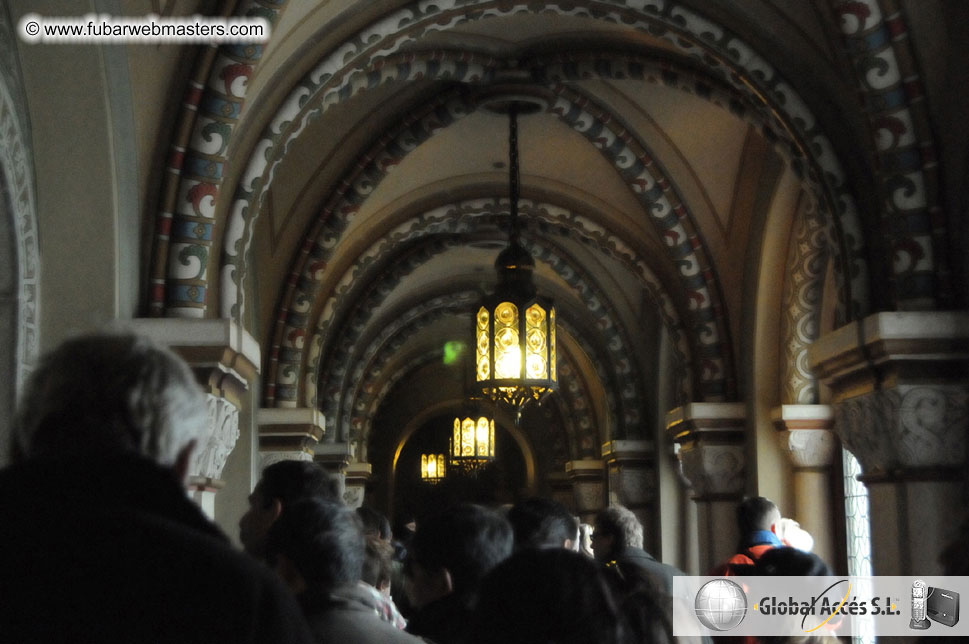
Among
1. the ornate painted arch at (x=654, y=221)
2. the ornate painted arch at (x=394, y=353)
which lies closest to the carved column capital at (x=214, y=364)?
the ornate painted arch at (x=654, y=221)

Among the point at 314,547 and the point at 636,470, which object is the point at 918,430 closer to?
the point at 314,547

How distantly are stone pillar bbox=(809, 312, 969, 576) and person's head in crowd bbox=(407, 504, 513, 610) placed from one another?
284cm

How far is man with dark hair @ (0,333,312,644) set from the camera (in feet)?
3.55

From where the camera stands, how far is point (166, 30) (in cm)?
459

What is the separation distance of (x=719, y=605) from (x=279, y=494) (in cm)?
156

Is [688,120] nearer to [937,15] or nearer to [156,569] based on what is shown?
[937,15]

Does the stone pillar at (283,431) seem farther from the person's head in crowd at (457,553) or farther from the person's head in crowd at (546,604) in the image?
the person's head in crowd at (546,604)

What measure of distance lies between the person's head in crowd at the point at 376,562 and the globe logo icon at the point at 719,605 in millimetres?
982

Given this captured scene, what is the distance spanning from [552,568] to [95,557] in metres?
0.68

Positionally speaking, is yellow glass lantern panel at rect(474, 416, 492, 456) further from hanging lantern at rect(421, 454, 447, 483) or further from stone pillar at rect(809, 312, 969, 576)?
stone pillar at rect(809, 312, 969, 576)

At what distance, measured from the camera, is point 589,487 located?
1395 centimetres

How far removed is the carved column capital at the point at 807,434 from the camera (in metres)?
7.14

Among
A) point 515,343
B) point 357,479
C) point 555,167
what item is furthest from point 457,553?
point 357,479

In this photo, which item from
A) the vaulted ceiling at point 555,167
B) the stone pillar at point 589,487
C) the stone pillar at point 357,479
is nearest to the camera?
the vaulted ceiling at point 555,167
